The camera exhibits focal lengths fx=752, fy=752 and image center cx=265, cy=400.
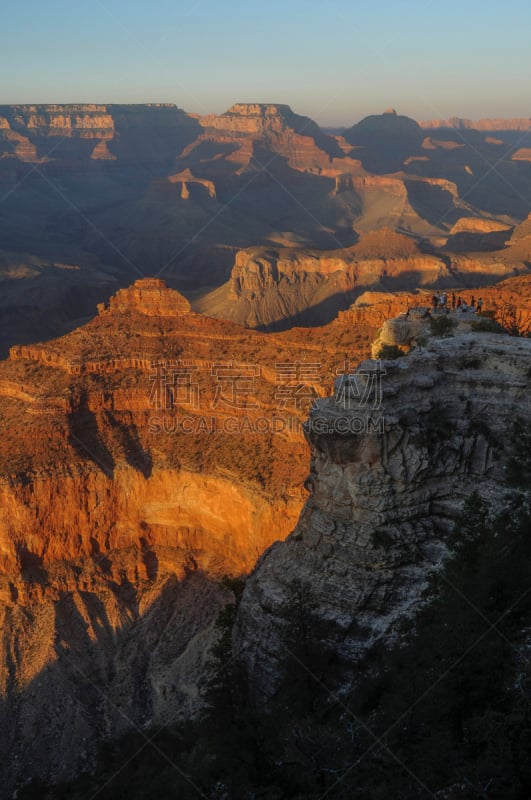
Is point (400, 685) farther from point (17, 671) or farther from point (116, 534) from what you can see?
point (116, 534)

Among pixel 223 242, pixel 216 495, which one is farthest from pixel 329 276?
pixel 216 495

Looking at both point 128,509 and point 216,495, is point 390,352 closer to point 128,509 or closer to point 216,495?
point 216,495

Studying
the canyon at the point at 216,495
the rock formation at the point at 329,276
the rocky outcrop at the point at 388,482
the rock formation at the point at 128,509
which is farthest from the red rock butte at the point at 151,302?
the rock formation at the point at 329,276

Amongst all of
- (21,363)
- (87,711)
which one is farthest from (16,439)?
(87,711)

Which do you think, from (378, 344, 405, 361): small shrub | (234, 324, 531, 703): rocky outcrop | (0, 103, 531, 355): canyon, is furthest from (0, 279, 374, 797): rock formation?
(0, 103, 531, 355): canyon

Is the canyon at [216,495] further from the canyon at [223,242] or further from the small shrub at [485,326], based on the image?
the canyon at [223,242]

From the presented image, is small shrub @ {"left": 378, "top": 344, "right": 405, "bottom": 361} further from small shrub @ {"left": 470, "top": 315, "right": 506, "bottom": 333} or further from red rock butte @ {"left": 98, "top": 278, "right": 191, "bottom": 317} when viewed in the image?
red rock butte @ {"left": 98, "top": 278, "right": 191, "bottom": 317}

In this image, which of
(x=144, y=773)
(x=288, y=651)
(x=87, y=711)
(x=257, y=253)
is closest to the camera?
(x=288, y=651)
